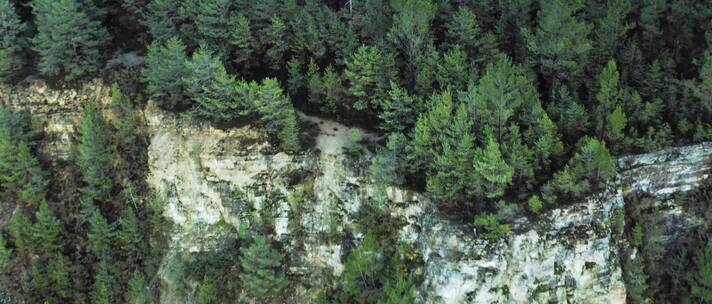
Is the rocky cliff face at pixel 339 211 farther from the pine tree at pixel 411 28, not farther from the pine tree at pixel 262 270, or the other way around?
the pine tree at pixel 411 28

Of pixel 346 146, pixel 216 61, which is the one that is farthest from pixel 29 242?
Answer: pixel 346 146

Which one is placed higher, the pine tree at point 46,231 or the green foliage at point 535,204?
the green foliage at point 535,204

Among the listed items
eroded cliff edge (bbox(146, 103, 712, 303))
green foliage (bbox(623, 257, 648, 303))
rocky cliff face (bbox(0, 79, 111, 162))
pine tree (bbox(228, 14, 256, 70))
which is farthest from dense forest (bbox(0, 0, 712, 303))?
eroded cliff edge (bbox(146, 103, 712, 303))

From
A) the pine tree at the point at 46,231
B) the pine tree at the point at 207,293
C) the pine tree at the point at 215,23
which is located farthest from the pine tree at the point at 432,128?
the pine tree at the point at 46,231

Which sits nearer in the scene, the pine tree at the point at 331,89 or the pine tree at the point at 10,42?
the pine tree at the point at 331,89

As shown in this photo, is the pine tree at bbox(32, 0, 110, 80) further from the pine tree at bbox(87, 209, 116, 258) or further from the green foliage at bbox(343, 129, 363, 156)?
the green foliage at bbox(343, 129, 363, 156)

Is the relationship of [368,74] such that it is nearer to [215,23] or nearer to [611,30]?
[215,23]

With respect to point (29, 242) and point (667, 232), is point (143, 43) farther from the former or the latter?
point (667, 232)
